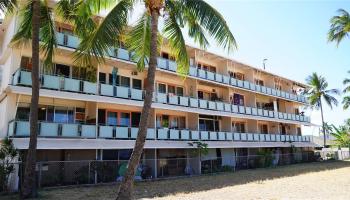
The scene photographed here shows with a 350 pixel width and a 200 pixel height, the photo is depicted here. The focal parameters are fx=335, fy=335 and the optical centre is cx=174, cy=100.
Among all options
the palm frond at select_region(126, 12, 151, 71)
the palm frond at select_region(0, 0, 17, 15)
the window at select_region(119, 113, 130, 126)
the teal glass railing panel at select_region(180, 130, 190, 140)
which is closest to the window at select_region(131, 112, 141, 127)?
the window at select_region(119, 113, 130, 126)

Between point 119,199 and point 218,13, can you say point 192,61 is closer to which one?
point 218,13

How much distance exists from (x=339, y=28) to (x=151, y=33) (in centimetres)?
1949

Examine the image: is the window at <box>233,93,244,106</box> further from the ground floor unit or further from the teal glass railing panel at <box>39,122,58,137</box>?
the teal glass railing panel at <box>39,122,58,137</box>

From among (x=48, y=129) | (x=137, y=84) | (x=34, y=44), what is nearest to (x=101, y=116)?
(x=137, y=84)

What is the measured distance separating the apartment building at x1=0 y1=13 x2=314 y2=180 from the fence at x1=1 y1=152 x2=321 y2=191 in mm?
306

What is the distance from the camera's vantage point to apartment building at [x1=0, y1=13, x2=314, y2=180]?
20031 millimetres

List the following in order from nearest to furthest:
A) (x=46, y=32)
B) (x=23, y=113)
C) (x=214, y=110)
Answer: (x=46, y=32), (x=23, y=113), (x=214, y=110)

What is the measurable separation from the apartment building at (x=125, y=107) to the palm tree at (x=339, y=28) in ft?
35.0

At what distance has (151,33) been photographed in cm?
1333

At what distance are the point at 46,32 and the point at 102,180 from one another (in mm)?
9828

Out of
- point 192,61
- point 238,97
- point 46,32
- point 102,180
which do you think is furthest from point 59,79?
point 238,97

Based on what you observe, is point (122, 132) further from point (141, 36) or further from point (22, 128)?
point (141, 36)

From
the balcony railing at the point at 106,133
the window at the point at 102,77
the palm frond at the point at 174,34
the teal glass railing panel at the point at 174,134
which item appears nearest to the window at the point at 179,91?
the balcony railing at the point at 106,133

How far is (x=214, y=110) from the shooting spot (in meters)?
31.2
